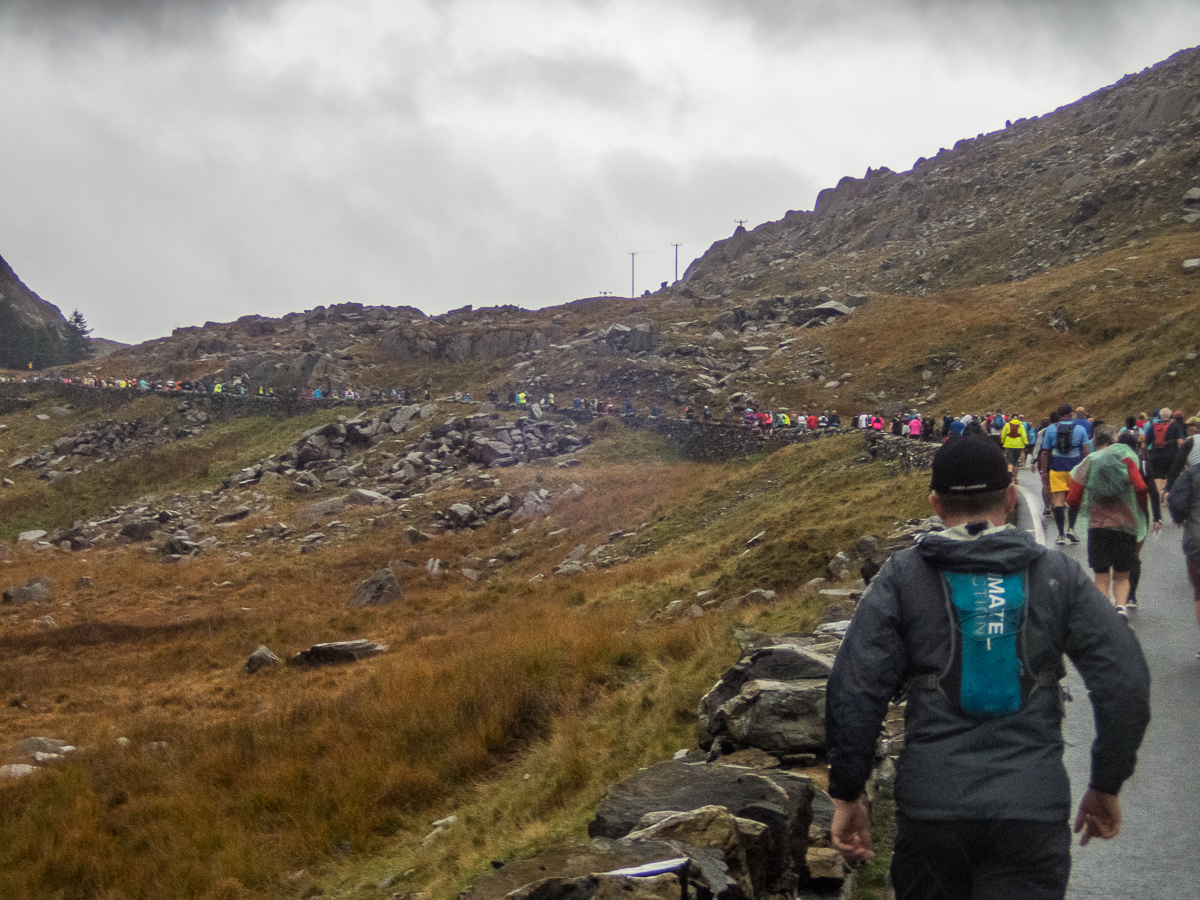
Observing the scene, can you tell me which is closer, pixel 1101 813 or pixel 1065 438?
pixel 1101 813

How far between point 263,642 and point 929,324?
4738 cm

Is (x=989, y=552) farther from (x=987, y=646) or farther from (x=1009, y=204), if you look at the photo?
(x=1009, y=204)

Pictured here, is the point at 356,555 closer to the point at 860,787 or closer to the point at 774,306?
the point at 860,787

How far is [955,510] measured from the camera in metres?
2.79

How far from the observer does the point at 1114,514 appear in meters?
8.22

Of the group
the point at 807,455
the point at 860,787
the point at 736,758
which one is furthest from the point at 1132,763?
the point at 807,455

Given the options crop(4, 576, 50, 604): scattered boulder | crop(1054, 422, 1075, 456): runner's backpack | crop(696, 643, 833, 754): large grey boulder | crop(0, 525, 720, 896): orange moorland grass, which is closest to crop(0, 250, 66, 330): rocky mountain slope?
crop(4, 576, 50, 604): scattered boulder

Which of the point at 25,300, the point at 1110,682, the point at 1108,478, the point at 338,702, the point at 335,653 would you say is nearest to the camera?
the point at 1110,682

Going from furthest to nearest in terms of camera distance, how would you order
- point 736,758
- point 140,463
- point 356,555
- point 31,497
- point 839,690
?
point 140,463
point 31,497
point 356,555
point 736,758
point 839,690

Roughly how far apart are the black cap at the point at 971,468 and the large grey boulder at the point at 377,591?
20.6m

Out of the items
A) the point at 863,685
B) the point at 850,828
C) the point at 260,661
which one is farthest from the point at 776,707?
the point at 260,661

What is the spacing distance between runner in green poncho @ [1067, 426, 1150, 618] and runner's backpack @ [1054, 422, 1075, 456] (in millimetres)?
4096

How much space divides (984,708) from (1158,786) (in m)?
3.37

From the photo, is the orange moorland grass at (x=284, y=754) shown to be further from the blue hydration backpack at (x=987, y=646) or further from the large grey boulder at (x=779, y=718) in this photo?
the blue hydration backpack at (x=987, y=646)
